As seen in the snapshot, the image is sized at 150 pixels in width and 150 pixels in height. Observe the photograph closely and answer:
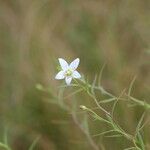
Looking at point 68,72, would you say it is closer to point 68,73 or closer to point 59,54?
point 68,73

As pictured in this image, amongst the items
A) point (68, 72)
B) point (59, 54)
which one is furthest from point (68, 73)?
point (59, 54)

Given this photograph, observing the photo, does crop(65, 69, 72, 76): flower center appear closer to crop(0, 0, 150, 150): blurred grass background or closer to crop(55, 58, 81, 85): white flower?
crop(55, 58, 81, 85): white flower

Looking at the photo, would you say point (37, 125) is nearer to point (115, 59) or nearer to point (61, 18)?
point (115, 59)

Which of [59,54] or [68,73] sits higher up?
[59,54]

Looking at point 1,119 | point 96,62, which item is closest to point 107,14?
point 96,62

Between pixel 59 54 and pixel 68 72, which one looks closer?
pixel 68 72

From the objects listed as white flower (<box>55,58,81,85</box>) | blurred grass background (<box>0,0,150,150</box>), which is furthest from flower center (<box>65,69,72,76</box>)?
blurred grass background (<box>0,0,150,150</box>)

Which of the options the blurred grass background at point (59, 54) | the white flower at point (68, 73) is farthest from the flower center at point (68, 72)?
the blurred grass background at point (59, 54)

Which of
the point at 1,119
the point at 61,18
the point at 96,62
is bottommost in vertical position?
the point at 1,119
